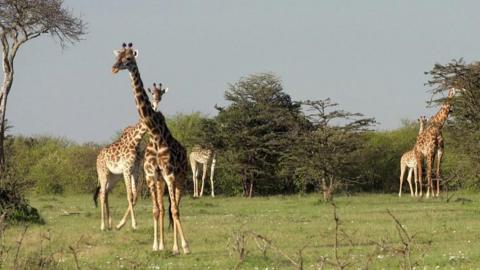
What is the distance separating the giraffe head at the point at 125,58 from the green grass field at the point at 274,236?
8.72 ft

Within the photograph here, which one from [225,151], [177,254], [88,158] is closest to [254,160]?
[225,151]

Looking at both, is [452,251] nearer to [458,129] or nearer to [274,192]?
[458,129]

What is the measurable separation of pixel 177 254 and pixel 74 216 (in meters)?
9.06

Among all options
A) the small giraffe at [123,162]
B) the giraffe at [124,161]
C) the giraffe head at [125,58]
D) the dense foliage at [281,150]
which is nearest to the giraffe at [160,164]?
the giraffe head at [125,58]

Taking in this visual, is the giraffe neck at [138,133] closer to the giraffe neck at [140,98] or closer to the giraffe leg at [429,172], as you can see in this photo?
the giraffe neck at [140,98]

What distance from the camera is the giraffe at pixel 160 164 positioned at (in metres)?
13.8

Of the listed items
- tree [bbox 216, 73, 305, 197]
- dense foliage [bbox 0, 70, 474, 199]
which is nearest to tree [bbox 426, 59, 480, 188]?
dense foliage [bbox 0, 70, 474, 199]

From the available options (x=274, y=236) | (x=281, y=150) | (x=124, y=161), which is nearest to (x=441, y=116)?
(x=281, y=150)

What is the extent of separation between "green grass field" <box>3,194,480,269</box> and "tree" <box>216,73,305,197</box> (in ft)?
29.6

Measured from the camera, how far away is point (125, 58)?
577 inches

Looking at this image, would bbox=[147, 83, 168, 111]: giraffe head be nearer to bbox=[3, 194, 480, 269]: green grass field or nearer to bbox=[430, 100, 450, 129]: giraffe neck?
bbox=[3, 194, 480, 269]: green grass field

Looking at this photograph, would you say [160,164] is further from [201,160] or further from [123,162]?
[201,160]

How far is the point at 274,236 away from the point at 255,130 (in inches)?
783

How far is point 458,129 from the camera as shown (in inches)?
1097
